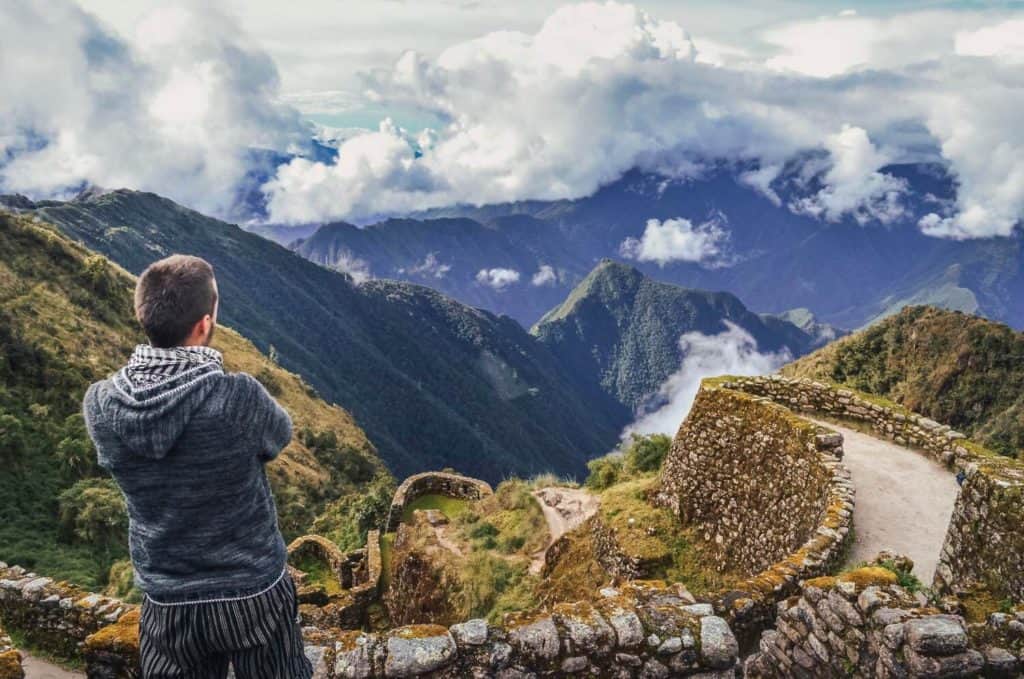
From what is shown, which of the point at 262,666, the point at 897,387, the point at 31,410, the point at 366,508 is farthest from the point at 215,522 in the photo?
the point at 897,387

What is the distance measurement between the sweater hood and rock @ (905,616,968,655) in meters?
5.41

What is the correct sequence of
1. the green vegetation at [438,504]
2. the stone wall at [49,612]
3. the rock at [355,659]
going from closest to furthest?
the rock at [355,659] < the stone wall at [49,612] < the green vegetation at [438,504]

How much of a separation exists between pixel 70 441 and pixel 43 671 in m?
20.4

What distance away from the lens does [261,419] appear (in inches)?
139

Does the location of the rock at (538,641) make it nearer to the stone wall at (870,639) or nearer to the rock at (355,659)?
the rock at (355,659)

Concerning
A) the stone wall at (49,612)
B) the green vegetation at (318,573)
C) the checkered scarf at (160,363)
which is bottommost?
the green vegetation at (318,573)

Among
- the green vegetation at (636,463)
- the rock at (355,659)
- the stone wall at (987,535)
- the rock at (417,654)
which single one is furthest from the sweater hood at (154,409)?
the green vegetation at (636,463)

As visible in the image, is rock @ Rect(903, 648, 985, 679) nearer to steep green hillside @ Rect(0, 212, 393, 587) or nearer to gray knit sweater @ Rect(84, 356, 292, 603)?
gray knit sweater @ Rect(84, 356, 292, 603)

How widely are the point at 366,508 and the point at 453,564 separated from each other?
43.7 ft

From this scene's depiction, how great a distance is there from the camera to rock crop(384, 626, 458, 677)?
522 cm

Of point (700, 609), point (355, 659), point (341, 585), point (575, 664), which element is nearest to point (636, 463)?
point (341, 585)

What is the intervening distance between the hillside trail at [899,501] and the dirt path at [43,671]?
11002 mm

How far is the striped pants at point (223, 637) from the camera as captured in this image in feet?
11.9

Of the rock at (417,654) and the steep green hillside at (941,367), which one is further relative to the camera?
the steep green hillside at (941,367)
